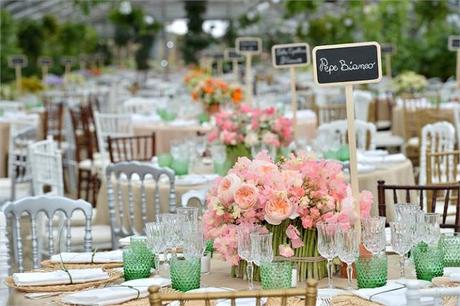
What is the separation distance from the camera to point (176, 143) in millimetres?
6660

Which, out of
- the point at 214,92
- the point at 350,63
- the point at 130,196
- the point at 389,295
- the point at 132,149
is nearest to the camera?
the point at 389,295

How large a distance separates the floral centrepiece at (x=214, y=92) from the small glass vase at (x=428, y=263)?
5.59 m

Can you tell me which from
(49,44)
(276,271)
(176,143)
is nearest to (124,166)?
(176,143)

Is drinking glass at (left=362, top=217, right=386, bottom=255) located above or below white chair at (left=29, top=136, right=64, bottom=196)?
below

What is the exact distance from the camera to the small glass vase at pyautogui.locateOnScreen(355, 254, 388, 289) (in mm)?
3459

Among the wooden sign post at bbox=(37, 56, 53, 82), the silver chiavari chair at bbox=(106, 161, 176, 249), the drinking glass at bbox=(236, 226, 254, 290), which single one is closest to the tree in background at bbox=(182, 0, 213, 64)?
the wooden sign post at bbox=(37, 56, 53, 82)

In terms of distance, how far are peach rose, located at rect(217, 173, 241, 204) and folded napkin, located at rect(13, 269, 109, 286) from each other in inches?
18.5

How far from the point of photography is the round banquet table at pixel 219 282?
11.4ft

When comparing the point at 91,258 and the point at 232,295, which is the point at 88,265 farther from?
the point at 232,295

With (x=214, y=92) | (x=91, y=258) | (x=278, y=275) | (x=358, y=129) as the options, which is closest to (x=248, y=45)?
(x=214, y=92)

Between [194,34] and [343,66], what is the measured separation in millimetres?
22075

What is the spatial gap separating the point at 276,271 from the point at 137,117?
691 cm

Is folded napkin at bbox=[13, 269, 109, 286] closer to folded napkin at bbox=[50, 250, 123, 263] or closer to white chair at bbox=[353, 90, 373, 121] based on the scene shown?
folded napkin at bbox=[50, 250, 123, 263]

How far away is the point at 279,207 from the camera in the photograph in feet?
11.7
